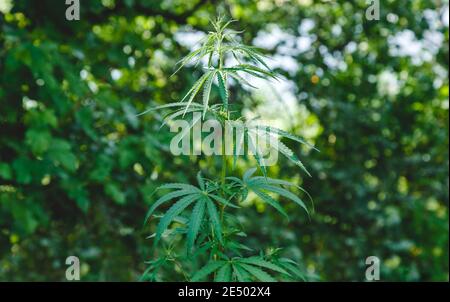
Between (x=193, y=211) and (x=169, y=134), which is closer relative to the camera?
(x=193, y=211)

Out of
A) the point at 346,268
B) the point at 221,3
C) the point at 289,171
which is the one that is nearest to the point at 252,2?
the point at 221,3

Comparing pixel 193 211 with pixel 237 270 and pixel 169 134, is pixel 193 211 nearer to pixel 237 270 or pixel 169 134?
pixel 237 270

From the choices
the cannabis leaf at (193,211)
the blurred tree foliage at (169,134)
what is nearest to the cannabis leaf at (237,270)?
the cannabis leaf at (193,211)

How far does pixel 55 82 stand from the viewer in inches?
111

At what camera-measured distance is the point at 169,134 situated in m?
2.91

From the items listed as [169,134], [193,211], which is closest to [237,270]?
[193,211]

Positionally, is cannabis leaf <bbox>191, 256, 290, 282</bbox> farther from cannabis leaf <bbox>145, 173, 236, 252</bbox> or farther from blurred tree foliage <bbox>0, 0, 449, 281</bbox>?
blurred tree foliage <bbox>0, 0, 449, 281</bbox>

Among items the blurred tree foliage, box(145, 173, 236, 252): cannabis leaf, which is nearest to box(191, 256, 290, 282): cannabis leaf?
box(145, 173, 236, 252): cannabis leaf

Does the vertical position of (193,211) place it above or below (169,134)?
below

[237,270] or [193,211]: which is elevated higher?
A: [193,211]

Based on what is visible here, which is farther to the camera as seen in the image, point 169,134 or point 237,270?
point 169,134

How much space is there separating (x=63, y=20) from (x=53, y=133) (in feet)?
2.35

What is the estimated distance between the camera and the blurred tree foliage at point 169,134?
296 cm

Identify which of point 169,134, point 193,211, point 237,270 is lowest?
point 237,270
